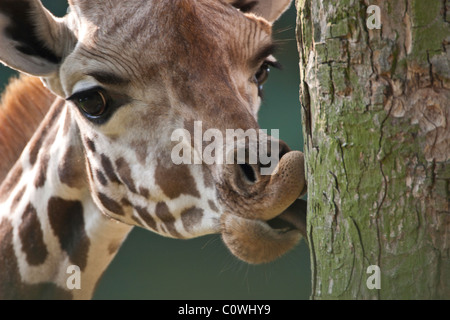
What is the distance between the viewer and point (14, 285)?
2875 mm

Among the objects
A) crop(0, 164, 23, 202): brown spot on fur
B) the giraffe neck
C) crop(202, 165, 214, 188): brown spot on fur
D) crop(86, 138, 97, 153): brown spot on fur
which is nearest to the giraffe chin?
crop(202, 165, 214, 188): brown spot on fur

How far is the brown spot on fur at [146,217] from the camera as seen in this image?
2500mm

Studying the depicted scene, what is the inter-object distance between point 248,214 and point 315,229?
0.37m

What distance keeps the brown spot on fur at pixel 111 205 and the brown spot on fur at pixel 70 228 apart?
0.91 feet

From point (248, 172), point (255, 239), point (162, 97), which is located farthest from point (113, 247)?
point (248, 172)

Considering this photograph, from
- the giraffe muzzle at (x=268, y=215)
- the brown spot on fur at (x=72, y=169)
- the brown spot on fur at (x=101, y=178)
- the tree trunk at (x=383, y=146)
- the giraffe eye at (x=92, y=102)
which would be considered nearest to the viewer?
the tree trunk at (x=383, y=146)

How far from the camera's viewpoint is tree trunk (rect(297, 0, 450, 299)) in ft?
4.77

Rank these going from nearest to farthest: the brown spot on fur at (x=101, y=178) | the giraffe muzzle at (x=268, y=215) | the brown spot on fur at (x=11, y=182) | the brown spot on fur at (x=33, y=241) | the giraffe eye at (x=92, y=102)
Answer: the giraffe muzzle at (x=268, y=215)
the giraffe eye at (x=92, y=102)
the brown spot on fur at (x=101, y=178)
the brown spot on fur at (x=33, y=241)
the brown spot on fur at (x=11, y=182)

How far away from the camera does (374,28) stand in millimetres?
1500

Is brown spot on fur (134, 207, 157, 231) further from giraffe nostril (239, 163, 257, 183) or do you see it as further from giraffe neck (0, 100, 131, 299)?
giraffe nostril (239, 163, 257, 183)

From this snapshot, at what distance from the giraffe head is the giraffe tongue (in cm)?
3

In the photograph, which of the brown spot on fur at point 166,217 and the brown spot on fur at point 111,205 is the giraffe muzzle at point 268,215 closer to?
the brown spot on fur at point 166,217

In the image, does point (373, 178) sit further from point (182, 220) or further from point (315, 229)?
point (182, 220)

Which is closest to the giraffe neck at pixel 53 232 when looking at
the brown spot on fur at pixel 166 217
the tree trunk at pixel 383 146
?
the brown spot on fur at pixel 166 217
